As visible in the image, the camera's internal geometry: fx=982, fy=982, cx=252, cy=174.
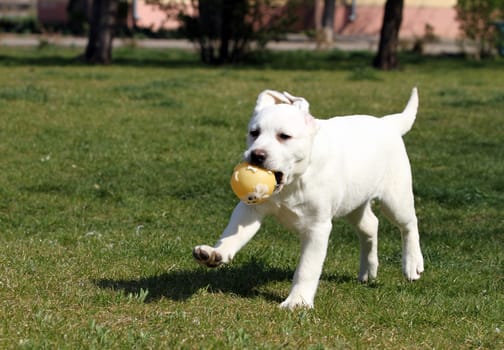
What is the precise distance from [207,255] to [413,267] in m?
1.98

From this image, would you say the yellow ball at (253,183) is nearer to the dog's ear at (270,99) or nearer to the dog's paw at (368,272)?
the dog's ear at (270,99)

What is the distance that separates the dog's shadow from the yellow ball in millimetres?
867

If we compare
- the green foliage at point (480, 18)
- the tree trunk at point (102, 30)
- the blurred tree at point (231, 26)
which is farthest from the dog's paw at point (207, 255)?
the green foliage at point (480, 18)

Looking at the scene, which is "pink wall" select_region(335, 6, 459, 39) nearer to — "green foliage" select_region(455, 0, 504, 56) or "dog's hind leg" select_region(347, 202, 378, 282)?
"green foliage" select_region(455, 0, 504, 56)

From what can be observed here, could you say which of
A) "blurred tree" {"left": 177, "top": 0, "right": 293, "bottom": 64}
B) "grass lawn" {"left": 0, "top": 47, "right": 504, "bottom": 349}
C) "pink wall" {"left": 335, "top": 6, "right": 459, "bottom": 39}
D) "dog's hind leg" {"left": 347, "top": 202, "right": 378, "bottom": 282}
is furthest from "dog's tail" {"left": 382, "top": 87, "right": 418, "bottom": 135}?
"pink wall" {"left": 335, "top": 6, "right": 459, "bottom": 39}

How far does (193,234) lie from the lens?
860 centimetres

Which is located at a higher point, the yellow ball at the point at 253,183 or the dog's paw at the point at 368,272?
the yellow ball at the point at 253,183

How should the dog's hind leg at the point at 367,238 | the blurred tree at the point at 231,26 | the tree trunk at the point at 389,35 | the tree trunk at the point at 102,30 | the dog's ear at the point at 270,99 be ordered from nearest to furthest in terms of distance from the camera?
the dog's ear at the point at 270,99 → the dog's hind leg at the point at 367,238 → the tree trunk at the point at 389,35 → the tree trunk at the point at 102,30 → the blurred tree at the point at 231,26

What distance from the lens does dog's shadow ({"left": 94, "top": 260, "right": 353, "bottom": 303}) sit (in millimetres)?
6168

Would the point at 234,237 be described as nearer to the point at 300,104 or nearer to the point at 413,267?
the point at 300,104

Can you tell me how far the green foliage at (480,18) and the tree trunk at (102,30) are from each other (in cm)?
1130

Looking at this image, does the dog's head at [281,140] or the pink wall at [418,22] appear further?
the pink wall at [418,22]

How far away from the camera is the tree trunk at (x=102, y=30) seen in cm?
2745

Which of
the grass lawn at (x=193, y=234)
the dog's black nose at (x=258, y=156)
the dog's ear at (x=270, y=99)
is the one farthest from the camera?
the dog's ear at (x=270, y=99)
